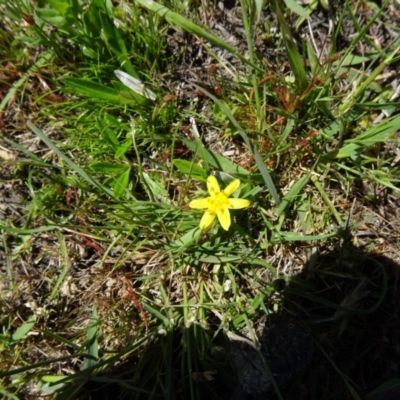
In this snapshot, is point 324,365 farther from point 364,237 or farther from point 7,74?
point 7,74

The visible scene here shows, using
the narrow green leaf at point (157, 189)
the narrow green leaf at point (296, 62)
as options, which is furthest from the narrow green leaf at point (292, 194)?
the narrow green leaf at point (157, 189)

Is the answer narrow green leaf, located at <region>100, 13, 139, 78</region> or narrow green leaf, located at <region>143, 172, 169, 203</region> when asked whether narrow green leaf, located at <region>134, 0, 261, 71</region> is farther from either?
narrow green leaf, located at <region>143, 172, 169, 203</region>

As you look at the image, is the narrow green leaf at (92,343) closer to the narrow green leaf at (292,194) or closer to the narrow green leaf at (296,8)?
the narrow green leaf at (292,194)

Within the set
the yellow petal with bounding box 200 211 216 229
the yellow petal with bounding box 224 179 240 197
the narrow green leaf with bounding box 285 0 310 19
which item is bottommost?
the yellow petal with bounding box 200 211 216 229

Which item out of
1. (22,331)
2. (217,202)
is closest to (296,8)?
(217,202)

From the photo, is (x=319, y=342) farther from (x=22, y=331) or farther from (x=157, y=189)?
(x=22, y=331)

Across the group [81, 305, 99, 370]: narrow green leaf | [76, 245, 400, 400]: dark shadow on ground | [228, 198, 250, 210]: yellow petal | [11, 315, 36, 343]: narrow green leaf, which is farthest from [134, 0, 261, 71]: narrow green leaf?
[11, 315, 36, 343]: narrow green leaf

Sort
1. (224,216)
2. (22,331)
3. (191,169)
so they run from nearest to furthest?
(224,216)
(191,169)
(22,331)
